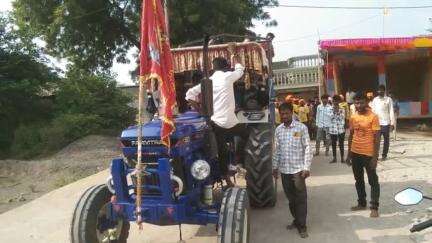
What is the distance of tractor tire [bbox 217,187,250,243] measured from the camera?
476 centimetres

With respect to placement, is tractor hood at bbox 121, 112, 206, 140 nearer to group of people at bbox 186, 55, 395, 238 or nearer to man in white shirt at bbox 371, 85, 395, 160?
group of people at bbox 186, 55, 395, 238

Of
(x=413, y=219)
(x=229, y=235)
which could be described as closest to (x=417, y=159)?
(x=413, y=219)

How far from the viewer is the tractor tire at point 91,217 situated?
5.35 meters

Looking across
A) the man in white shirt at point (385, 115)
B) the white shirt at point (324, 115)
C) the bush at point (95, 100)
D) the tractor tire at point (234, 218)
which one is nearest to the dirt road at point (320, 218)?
the man in white shirt at point (385, 115)

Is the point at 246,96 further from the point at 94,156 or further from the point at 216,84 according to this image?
the point at 94,156

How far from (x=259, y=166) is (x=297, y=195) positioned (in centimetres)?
83

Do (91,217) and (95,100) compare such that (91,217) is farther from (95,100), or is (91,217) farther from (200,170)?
(95,100)

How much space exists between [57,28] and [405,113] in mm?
14314

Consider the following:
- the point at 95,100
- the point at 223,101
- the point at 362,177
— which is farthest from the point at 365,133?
the point at 95,100

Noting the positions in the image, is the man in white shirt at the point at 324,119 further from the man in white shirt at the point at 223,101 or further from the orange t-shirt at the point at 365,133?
the man in white shirt at the point at 223,101

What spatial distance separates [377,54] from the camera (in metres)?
20.8

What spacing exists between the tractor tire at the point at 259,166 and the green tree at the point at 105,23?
519 inches

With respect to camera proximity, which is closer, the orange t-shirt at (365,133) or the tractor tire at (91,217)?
the tractor tire at (91,217)

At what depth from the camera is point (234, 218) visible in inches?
191
